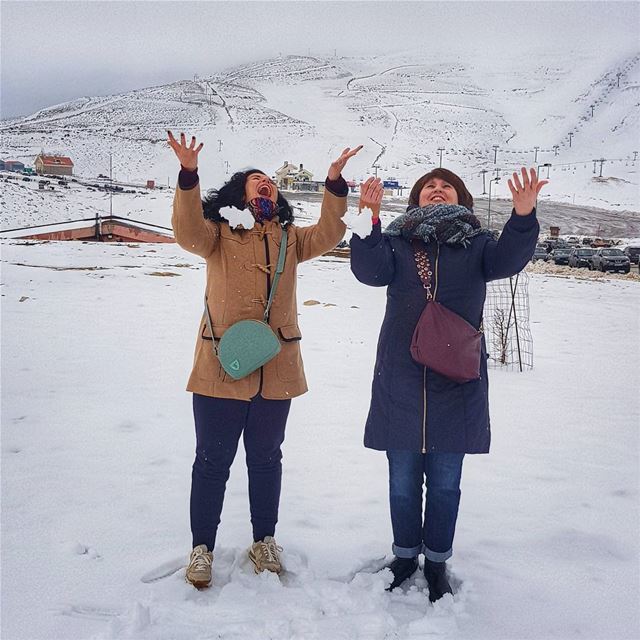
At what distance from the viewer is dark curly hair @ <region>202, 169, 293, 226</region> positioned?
2.54 m

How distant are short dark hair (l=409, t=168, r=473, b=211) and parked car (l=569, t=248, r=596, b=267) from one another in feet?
81.9

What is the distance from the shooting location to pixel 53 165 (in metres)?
63.9

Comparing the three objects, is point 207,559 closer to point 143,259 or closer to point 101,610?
point 101,610

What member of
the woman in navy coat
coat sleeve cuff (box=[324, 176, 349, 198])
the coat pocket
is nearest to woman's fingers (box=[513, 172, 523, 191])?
the woman in navy coat

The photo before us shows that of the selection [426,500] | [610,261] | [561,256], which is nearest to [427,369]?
[426,500]

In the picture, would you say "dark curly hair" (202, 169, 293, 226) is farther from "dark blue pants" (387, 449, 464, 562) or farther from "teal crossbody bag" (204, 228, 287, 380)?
"dark blue pants" (387, 449, 464, 562)

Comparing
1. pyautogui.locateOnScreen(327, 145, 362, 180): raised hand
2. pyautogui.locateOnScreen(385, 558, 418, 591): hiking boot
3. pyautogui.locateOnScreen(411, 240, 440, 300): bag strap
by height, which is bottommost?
pyautogui.locateOnScreen(385, 558, 418, 591): hiking boot

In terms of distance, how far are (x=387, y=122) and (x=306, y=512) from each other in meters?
113

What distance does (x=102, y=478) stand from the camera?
3498 millimetres

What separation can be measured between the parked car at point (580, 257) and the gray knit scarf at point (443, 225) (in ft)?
82.5

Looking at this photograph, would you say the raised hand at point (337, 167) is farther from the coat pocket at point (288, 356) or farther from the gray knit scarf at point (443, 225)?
the coat pocket at point (288, 356)

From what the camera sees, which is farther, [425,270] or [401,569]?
[401,569]

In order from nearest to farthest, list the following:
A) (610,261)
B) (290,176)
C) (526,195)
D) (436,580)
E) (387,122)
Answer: (526,195) < (436,580) < (610,261) < (290,176) < (387,122)

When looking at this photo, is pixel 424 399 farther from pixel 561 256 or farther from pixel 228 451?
pixel 561 256
